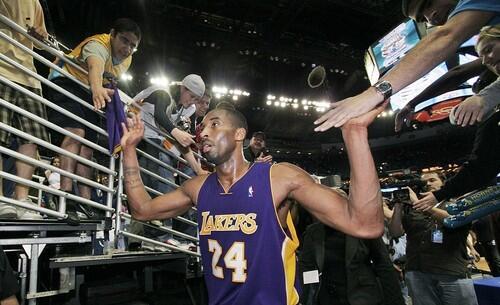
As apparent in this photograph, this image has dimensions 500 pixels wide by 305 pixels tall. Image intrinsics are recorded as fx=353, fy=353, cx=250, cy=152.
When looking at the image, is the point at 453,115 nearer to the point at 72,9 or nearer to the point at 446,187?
the point at 446,187

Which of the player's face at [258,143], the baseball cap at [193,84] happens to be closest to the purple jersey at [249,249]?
the baseball cap at [193,84]

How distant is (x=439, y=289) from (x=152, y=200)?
141 inches

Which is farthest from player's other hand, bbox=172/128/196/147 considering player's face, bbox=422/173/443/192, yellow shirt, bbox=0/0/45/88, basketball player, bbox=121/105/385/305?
player's face, bbox=422/173/443/192

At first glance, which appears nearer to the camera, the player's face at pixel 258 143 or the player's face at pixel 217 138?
the player's face at pixel 217 138

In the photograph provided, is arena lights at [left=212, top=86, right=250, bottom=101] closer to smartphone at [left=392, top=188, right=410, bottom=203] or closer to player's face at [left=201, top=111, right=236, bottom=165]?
smartphone at [left=392, top=188, right=410, bottom=203]

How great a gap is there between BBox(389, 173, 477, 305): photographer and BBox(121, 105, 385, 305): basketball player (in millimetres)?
2748

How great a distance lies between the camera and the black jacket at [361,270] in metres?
3.41

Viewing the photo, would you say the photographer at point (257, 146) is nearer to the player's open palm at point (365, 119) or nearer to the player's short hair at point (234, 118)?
the player's short hair at point (234, 118)

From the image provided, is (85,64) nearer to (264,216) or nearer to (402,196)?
(264,216)

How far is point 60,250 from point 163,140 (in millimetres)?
1821

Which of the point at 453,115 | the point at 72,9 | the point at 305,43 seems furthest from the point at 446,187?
the point at 305,43

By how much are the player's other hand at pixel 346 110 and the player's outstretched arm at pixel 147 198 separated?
4.68ft

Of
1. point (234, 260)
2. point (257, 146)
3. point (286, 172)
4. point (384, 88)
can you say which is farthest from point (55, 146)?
point (257, 146)

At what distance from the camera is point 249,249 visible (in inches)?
88.0
